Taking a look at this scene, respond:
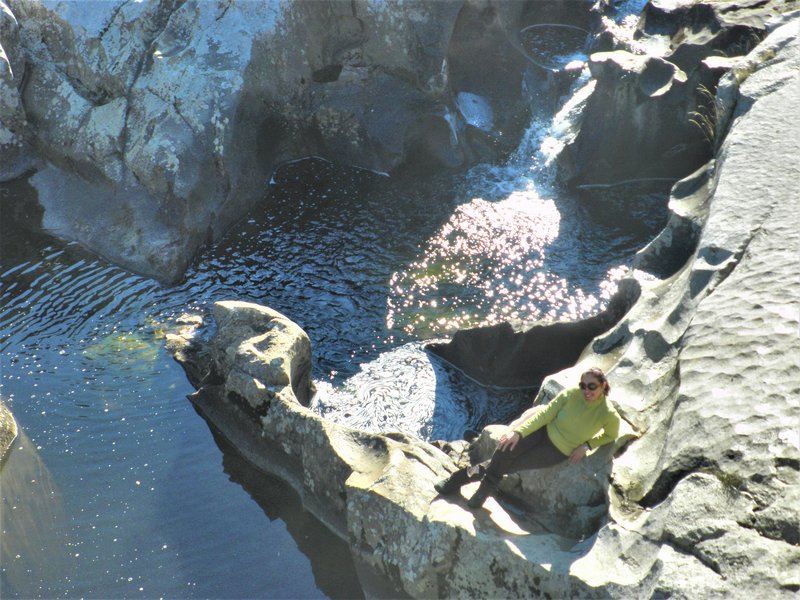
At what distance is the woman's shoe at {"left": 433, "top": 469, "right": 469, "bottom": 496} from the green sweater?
1.15m

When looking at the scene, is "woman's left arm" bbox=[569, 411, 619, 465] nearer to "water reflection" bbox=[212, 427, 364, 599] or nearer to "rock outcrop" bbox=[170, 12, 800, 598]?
"rock outcrop" bbox=[170, 12, 800, 598]

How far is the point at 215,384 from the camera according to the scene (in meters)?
14.0

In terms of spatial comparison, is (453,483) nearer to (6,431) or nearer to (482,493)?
(482,493)

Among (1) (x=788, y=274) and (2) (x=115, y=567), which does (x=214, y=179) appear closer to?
(2) (x=115, y=567)

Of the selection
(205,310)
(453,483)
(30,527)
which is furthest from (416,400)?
(30,527)

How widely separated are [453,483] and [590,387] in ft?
8.17

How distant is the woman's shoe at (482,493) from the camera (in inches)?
388

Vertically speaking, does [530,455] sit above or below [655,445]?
below

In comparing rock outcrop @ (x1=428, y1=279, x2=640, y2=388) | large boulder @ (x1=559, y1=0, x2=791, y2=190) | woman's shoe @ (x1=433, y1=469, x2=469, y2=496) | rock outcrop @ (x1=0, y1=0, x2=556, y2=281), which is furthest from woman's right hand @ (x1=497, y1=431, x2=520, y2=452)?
rock outcrop @ (x1=0, y1=0, x2=556, y2=281)

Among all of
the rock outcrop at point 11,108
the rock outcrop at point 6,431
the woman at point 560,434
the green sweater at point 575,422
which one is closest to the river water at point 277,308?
the rock outcrop at point 6,431

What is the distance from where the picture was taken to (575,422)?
9.16 metres

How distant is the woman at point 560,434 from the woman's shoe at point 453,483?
9.8 inches

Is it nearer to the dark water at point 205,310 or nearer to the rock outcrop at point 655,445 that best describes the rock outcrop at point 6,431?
the dark water at point 205,310

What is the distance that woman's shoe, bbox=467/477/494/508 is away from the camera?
9859mm
